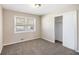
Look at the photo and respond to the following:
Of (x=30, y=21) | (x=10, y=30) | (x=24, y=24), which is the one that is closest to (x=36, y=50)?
(x=10, y=30)

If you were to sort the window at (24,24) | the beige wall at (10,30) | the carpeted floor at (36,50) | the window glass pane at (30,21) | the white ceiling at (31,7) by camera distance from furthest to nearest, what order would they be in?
the window glass pane at (30,21), the window at (24,24), the beige wall at (10,30), the white ceiling at (31,7), the carpeted floor at (36,50)

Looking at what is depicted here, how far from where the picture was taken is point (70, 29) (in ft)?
10.6

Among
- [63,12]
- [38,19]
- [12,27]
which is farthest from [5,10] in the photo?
[63,12]

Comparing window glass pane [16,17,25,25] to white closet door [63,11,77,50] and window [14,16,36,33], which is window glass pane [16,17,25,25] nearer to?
window [14,16,36,33]

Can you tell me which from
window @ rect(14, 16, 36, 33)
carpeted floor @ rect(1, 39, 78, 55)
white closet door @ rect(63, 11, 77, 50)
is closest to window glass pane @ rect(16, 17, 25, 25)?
window @ rect(14, 16, 36, 33)

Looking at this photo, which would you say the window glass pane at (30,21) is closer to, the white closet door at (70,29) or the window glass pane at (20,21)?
the window glass pane at (20,21)

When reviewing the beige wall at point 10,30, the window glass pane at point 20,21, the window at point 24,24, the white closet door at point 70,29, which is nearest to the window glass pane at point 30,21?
the window at point 24,24

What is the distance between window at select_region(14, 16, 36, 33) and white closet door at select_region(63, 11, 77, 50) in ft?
8.74

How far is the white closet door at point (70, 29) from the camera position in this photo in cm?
297

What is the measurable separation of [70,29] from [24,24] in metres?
3.10

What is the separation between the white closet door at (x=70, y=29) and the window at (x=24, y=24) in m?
2.66

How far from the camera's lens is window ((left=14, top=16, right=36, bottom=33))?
4449 millimetres

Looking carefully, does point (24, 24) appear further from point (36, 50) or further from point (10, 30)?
point (36, 50)
